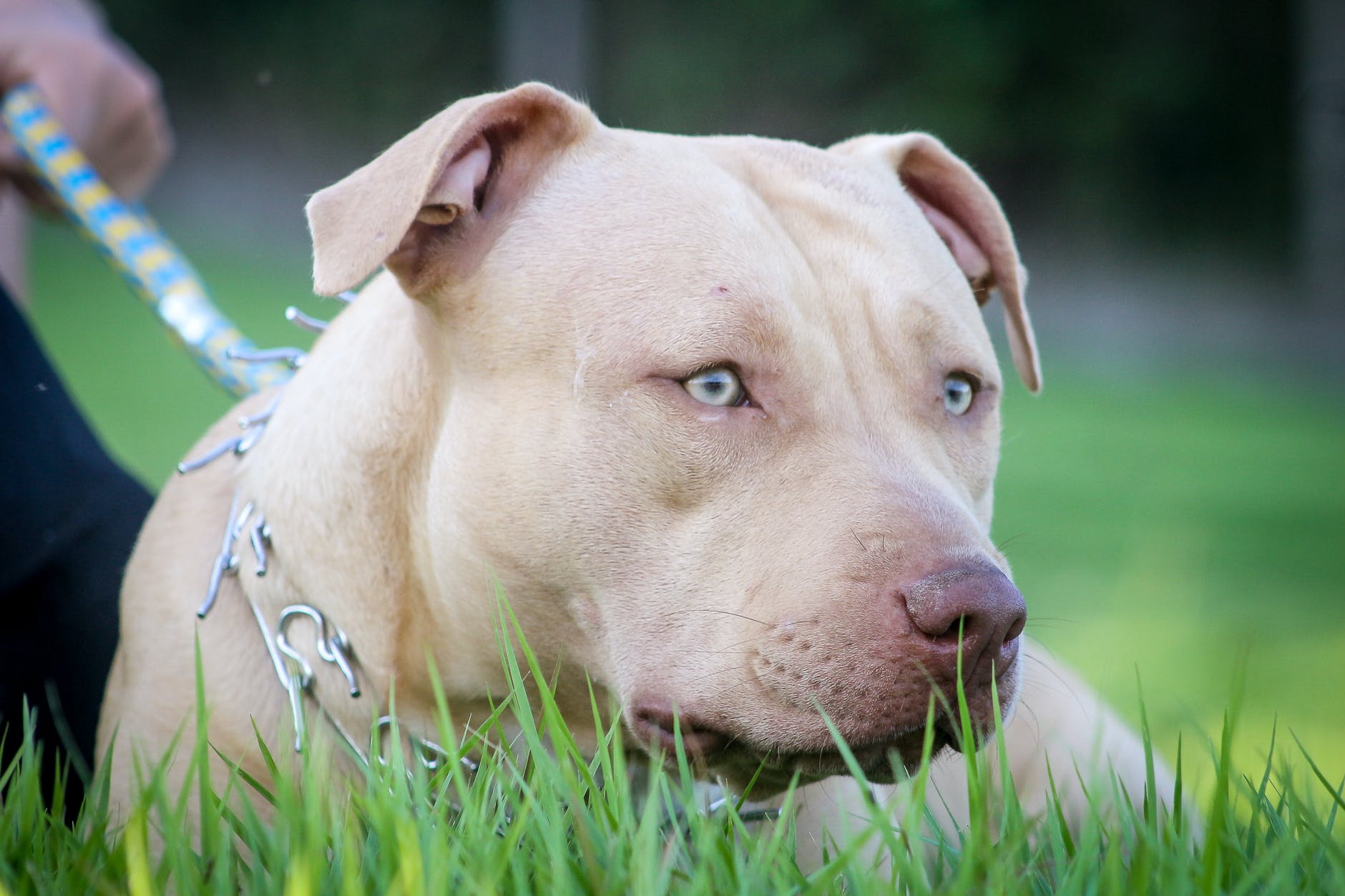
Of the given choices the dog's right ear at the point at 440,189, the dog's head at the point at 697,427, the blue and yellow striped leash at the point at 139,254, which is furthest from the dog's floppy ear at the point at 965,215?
the blue and yellow striped leash at the point at 139,254

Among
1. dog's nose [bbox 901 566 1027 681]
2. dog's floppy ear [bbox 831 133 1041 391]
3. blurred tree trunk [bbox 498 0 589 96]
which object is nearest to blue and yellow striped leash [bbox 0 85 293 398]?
dog's floppy ear [bbox 831 133 1041 391]

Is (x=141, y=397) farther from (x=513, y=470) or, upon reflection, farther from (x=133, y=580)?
(x=513, y=470)

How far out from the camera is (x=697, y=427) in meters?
2.15

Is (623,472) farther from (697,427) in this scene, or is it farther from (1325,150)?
(1325,150)

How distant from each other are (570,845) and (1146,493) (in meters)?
9.53

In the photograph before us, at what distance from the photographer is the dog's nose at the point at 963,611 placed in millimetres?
1860

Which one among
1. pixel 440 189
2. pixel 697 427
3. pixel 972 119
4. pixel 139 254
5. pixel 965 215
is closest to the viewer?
pixel 697 427

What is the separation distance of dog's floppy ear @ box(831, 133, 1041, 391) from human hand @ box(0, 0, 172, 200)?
2250mm

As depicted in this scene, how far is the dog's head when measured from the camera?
194cm

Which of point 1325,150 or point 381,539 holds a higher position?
point 381,539

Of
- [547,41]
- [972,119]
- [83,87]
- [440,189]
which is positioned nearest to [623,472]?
[440,189]

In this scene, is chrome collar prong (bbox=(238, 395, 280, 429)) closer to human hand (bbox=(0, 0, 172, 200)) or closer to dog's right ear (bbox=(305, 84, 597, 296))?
dog's right ear (bbox=(305, 84, 597, 296))

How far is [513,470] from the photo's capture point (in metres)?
2.21

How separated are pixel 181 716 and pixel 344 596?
1.24 ft
